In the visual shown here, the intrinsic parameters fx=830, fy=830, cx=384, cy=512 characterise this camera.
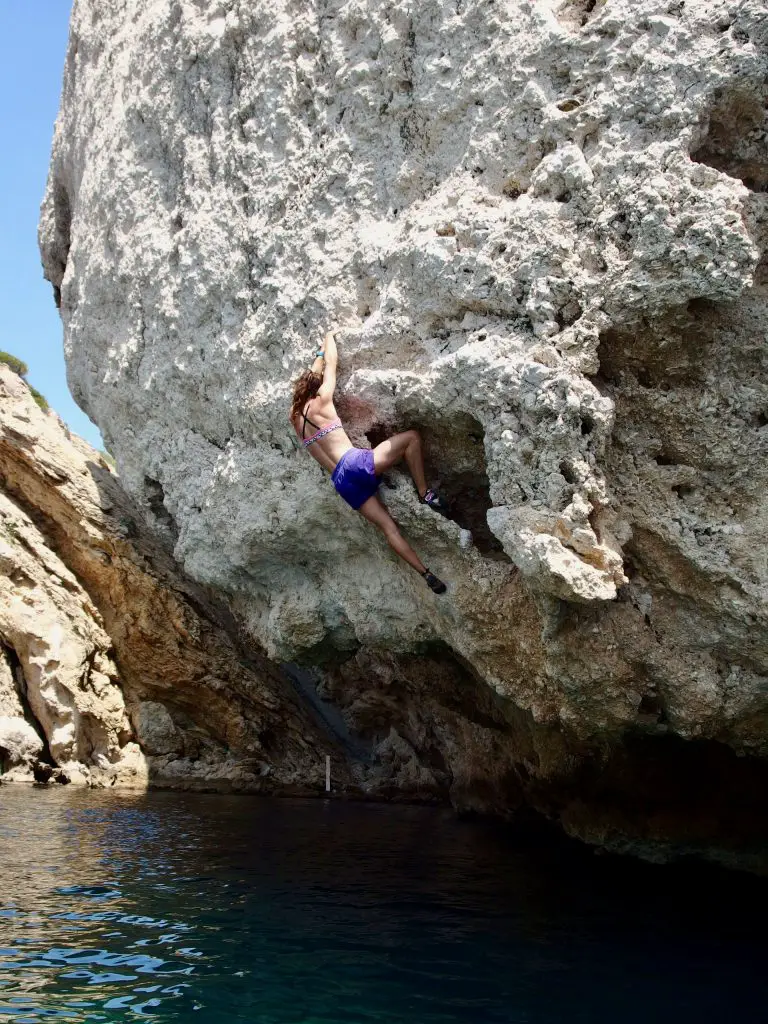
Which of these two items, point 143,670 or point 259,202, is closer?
point 259,202

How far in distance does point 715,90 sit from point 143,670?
36.2 feet

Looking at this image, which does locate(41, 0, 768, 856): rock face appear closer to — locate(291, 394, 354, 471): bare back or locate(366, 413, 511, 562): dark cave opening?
locate(366, 413, 511, 562): dark cave opening

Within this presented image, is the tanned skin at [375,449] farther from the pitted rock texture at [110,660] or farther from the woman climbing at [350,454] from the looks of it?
the pitted rock texture at [110,660]

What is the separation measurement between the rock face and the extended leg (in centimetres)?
12

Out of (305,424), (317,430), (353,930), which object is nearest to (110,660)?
(305,424)

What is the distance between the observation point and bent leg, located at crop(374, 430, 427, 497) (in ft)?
21.5

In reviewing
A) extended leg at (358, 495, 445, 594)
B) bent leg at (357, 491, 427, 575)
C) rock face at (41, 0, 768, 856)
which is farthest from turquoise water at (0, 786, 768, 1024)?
bent leg at (357, 491, 427, 575)

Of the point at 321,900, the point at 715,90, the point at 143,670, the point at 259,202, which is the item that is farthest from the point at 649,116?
the point at 143,670

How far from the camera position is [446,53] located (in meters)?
6.51

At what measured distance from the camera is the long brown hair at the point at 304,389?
264 inches

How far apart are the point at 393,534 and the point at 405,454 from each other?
67cm

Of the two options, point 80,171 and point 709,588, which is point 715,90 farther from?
point 80,171

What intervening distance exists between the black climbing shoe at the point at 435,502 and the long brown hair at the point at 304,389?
1247mm

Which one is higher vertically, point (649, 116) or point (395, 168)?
point (395, 168)
